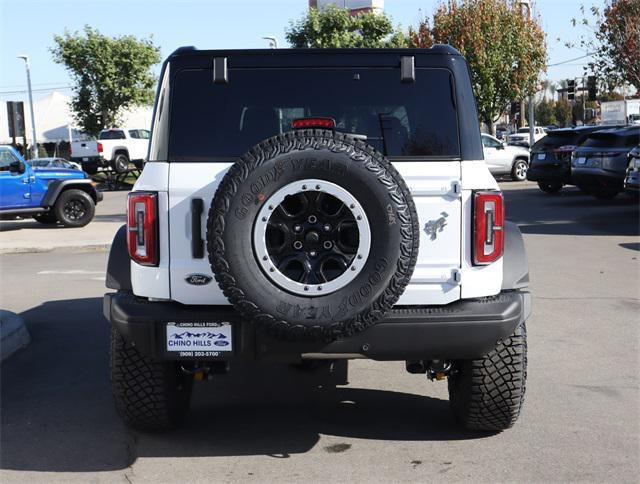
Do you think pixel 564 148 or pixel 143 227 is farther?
pixel 564 148

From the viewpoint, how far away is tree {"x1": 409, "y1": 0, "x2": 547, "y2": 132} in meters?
32.7

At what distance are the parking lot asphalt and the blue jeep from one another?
996 centimetres

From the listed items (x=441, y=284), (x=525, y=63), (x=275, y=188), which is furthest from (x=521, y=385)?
(x=525, y=63)

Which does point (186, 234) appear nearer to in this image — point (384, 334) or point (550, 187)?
point (384, 334)

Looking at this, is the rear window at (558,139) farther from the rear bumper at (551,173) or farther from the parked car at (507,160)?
the parked car at (507,160)

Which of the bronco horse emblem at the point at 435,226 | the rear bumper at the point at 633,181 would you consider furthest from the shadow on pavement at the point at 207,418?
the rear bumper at the point at 633,181

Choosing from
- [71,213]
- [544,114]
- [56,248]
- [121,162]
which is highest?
[544,114]

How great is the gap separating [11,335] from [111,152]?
110ft

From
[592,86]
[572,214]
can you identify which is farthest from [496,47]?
[572,214]

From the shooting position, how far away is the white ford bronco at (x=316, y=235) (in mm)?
4148

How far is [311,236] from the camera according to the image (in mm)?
4184

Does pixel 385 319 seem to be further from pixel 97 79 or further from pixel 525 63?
pixel 97 79

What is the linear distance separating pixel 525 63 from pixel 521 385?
30.2m

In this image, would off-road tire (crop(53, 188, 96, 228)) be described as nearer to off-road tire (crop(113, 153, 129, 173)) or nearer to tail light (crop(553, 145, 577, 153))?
tail light (crop(553, 145, 577, 153))
